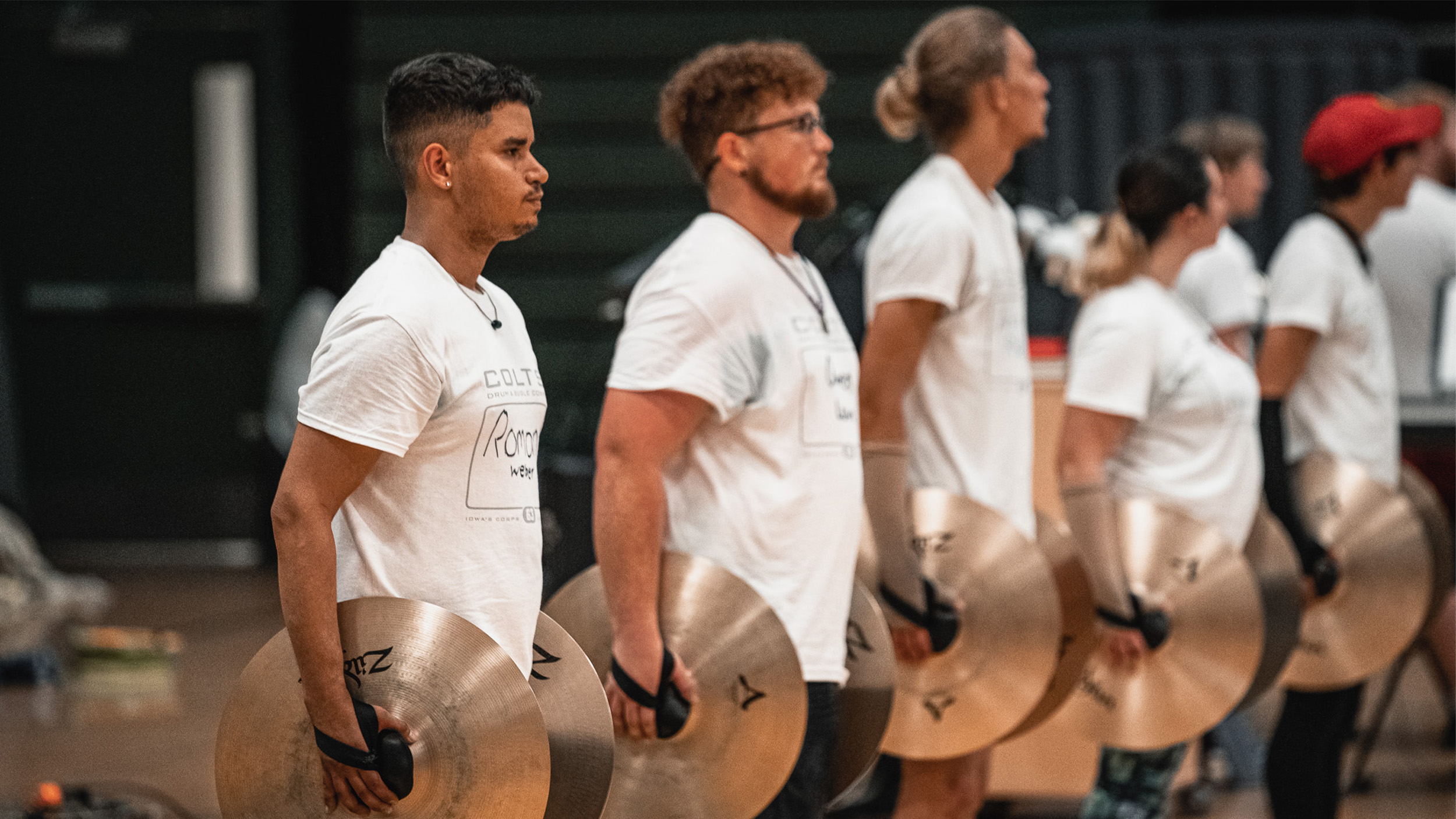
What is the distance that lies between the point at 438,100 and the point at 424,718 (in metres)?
0.71

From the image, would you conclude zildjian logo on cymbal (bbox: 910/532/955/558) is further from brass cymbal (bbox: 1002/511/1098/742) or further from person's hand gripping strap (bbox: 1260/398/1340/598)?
person's hand gripping strap (bbox: 1260/398/1340/598)

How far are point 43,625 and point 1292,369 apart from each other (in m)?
4.72

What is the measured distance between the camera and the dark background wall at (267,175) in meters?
8.14

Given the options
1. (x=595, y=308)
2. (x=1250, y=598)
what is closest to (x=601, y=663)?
(x=1250, y=598)

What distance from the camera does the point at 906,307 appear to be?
8.80 ft

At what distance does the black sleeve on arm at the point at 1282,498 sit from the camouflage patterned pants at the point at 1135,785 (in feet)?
1.97

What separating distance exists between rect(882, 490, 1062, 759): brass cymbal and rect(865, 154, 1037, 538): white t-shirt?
0.06m

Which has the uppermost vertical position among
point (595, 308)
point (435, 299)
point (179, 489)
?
point (435, 299)

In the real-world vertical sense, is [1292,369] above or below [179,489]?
above

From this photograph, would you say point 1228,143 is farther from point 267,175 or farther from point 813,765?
point 267,175

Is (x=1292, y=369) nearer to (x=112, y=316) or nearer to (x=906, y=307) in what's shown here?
(x=906, y=307)

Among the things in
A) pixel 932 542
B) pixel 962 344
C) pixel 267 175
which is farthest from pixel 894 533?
pixel 267 175

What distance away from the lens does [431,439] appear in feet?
5.74

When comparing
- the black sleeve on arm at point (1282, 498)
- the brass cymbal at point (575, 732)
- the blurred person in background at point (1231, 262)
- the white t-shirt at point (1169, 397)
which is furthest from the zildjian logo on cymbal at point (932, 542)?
the blurred person in background at point (1231, 262)
